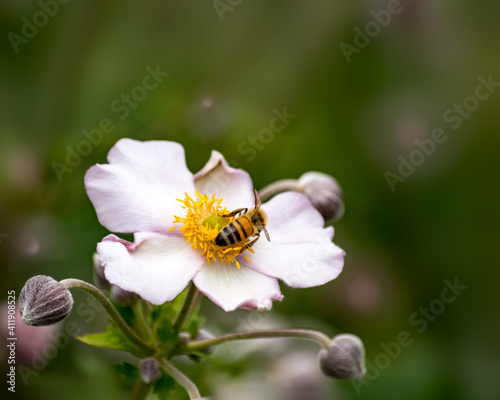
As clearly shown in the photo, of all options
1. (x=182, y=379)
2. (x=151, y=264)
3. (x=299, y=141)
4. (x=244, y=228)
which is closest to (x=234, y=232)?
(x=244, y=228)

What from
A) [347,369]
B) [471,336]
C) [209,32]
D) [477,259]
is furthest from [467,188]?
[347,369]

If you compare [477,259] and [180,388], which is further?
[477,259]

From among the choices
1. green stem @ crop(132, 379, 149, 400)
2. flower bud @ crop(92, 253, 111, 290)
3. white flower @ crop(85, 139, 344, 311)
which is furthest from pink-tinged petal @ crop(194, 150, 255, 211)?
green stem @ crop(132, 379, 149, 400)

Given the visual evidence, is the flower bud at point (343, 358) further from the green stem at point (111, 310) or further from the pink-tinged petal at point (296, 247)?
the green stem at point (111, 310)

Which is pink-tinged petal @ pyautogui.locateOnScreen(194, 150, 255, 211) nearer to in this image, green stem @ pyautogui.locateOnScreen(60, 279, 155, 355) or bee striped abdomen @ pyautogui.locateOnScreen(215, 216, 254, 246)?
bee striped abdomen @ pyautogui.locateOnScreen(215, 216, 254, 246)

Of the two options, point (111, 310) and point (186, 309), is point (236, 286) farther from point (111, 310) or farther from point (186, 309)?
point (111, 310)

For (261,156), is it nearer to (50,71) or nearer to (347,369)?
(50,71)
